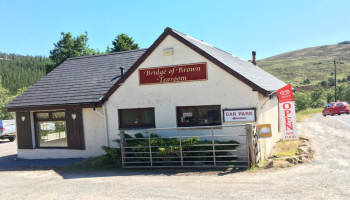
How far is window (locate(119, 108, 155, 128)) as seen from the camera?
1221cm

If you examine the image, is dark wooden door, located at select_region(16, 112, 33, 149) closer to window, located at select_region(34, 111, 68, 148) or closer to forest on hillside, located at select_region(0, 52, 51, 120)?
window, located at select_region(34, 111, 68, 148)

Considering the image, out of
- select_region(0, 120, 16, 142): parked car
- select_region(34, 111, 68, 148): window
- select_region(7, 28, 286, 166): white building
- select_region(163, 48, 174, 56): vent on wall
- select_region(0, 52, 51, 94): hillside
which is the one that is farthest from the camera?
select_region(0, 52, 51, 94): hillside

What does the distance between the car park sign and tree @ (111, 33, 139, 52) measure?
28.9m

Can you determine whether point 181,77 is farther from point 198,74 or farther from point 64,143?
point 64,143

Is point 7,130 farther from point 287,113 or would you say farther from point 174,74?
point 287,113

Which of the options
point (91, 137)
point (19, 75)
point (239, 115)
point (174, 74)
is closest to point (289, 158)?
point (239, 115)

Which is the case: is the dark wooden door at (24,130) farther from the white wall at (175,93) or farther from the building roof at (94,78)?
the white wall at (175,93)

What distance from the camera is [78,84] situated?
47.7ft

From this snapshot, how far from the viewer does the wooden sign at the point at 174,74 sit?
1113 cm

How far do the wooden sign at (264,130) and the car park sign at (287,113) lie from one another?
3.17 feet

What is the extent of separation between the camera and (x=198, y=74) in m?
11.2

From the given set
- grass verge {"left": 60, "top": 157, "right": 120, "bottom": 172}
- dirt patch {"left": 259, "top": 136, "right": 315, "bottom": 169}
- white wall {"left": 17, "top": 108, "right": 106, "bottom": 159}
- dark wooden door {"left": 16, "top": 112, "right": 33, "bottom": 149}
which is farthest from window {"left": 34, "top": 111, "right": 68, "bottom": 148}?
dirt patch {"left": 259, "top": 136, "right": 315, "bottom": 169}

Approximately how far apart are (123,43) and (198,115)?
27.6 m

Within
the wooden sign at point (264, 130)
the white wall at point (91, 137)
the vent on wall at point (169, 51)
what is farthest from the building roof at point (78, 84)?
the wooden sign at point (264, 130)
